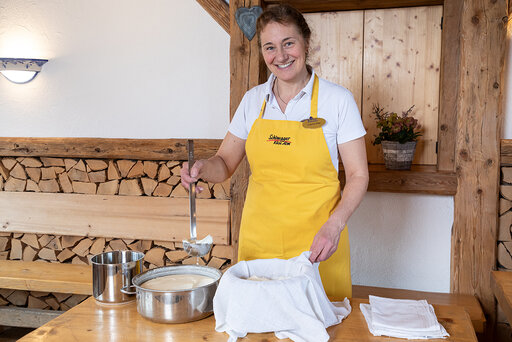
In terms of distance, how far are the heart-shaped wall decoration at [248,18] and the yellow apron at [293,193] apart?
1160 mm

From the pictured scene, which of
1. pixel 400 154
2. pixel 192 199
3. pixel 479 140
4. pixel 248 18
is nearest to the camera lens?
pixel 192 199

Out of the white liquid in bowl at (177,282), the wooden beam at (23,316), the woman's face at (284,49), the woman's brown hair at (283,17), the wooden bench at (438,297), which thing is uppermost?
the woman's brown hair at (283,17)

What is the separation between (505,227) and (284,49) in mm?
1900

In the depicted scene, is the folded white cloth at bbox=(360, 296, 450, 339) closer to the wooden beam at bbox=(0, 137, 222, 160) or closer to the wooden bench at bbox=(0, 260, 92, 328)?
the wooden beam at bbox=(0, 137, 222, 160)

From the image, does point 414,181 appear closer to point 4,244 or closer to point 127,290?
point 127,290

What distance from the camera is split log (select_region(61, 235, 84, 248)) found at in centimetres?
381

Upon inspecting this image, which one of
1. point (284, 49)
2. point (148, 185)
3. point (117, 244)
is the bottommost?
point (117, 244)

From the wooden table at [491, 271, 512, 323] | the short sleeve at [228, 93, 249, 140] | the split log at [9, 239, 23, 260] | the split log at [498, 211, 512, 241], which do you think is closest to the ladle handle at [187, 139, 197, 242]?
the short sleeve at [228, 93, 249, 140]

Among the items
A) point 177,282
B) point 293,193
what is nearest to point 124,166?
point 293,193

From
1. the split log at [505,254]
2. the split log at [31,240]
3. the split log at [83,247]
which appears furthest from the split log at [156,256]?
the split log at [505,254]

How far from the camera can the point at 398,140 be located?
10.3 ft

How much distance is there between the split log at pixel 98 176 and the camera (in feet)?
12.2

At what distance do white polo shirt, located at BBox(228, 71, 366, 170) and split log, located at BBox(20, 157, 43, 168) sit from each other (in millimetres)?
2232

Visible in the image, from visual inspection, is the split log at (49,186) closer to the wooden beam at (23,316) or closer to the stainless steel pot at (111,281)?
the wooden beam at (23,316)
